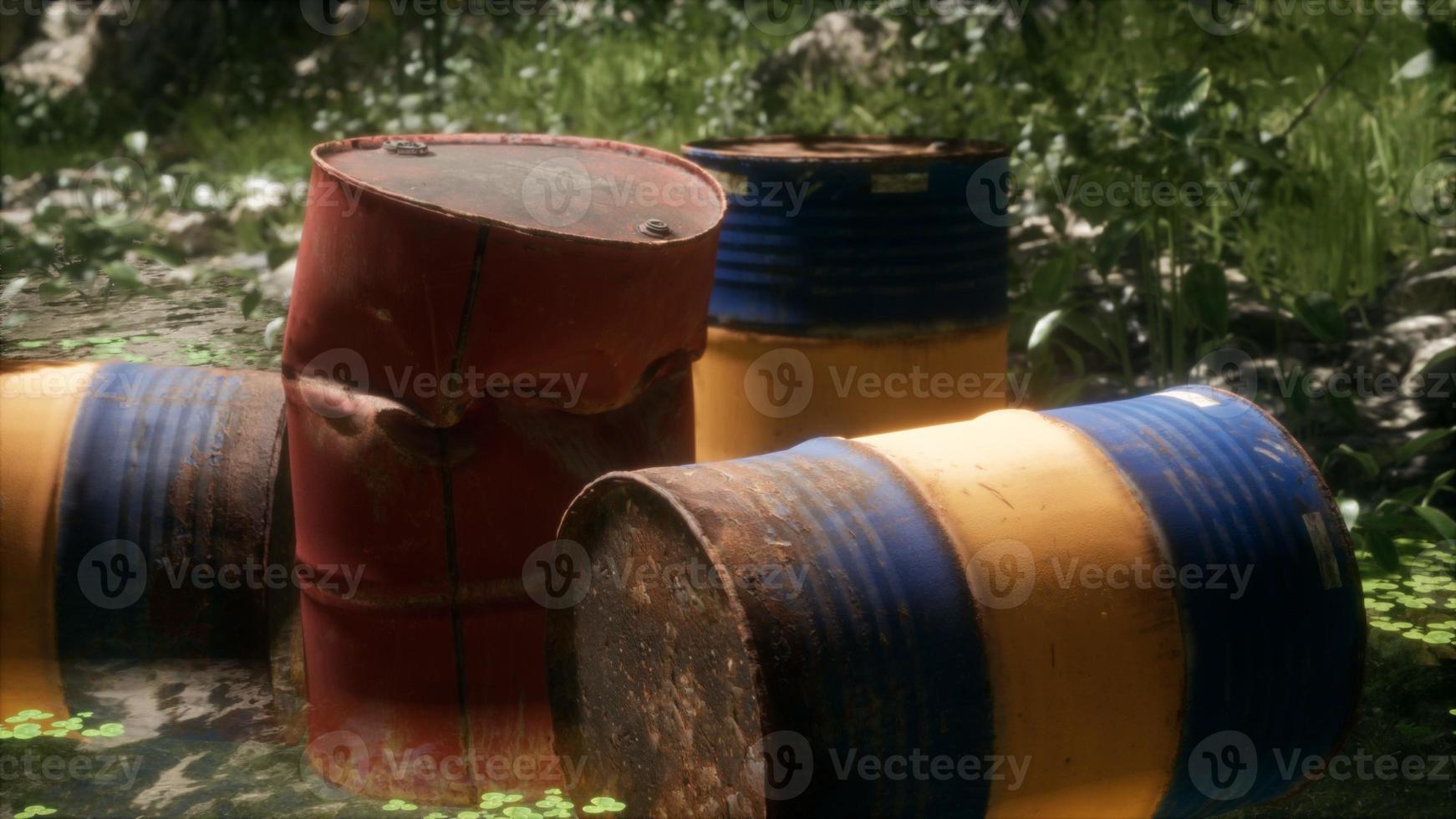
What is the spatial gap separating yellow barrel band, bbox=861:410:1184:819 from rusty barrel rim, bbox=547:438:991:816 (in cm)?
4

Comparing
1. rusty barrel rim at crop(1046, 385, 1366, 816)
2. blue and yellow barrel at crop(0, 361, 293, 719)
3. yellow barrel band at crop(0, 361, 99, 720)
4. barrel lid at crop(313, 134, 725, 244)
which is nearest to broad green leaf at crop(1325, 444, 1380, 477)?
rusty barrel rim at crop(1046, 385, 1366, 816)

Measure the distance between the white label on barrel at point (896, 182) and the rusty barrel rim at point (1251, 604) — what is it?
0.99 metres

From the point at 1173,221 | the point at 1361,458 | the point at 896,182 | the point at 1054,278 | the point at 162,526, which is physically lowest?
the point at 1361,458

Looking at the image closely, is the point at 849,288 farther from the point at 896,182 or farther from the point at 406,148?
the point at 406,148

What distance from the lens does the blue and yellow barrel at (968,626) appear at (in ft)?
6.27

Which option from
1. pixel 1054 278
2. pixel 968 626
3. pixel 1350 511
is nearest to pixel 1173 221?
pixel 1054 278

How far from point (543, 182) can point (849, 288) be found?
2.69 feet

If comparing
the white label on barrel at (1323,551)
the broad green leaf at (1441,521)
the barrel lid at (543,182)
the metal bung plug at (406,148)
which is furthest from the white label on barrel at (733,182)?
the broad green leaf at (1441,521)

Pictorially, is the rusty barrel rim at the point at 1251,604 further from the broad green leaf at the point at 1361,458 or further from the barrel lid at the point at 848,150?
the broad green leaf at the point at 1361,458

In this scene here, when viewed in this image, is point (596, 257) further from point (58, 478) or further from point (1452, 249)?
point (1452, 249)

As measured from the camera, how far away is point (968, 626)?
6.50 ft

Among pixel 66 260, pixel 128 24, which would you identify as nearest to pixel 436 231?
pixel 66 260

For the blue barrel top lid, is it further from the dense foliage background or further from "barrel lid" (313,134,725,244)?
the dense foliage background

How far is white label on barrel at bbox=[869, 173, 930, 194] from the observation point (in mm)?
3123
